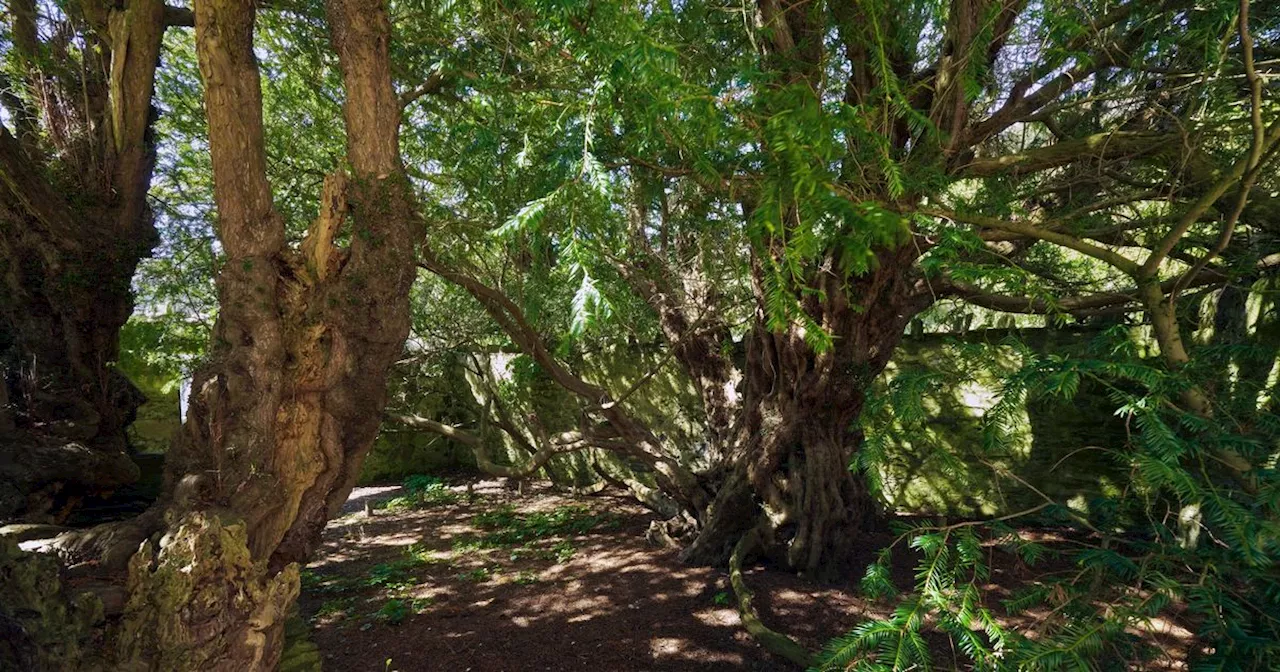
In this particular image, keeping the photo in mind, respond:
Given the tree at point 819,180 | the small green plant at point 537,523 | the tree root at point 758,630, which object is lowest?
the tree root at point 758,630

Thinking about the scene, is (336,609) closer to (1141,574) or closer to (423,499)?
(423,499)

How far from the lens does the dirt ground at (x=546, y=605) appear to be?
10.4 ft

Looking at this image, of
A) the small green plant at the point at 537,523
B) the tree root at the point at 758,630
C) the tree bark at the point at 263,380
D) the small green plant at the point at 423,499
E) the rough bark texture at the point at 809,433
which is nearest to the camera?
the tree bark at the point at 263,380

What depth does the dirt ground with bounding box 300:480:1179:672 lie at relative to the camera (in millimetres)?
3158

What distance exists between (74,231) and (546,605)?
11.4ft

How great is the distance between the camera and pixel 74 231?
3271mm

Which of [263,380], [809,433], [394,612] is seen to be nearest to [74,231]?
[263,380]

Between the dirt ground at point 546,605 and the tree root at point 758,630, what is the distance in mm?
92

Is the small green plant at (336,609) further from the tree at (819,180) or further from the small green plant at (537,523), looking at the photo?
the tree at (819,180)

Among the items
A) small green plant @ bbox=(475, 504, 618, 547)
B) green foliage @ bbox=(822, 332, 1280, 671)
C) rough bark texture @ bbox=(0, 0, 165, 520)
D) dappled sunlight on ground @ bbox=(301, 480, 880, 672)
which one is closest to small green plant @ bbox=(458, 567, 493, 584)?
dappled sunlight on ground @ bbox=(301, 480, 880, 672)

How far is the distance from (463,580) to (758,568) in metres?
2.18

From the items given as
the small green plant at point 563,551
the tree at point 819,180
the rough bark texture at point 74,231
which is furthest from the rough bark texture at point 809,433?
the rough bark texture at point 74,231

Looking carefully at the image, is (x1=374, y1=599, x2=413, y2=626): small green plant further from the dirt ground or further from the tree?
the tree

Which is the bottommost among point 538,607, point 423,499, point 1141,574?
point 538,607
